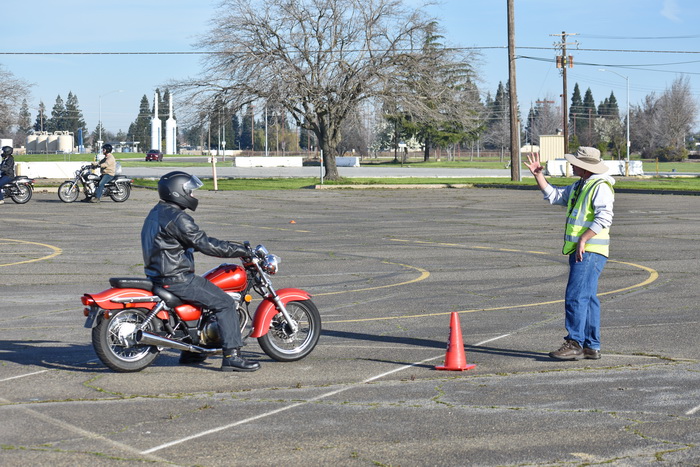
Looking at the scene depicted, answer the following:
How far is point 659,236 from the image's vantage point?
68.5ft

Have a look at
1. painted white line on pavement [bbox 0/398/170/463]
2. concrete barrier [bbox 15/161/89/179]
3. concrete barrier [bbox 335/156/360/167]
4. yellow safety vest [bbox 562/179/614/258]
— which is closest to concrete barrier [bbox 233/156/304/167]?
concrete barrier [bbox 335/156/360/167]

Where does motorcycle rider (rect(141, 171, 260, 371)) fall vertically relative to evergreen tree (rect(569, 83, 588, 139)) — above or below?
below

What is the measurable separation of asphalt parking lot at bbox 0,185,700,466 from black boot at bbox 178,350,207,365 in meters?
0.10

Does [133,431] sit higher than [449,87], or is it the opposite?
[449,87]

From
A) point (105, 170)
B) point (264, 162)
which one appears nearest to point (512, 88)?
point (105, 170)

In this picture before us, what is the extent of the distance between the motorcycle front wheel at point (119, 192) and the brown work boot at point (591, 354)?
2576cm

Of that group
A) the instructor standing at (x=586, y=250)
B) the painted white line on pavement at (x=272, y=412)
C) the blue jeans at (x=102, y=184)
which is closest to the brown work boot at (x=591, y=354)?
the instructor standing at (x=586, y=250)

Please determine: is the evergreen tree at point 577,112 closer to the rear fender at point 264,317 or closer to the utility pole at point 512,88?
the utility pole at point 512,88

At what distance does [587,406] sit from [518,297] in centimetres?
554

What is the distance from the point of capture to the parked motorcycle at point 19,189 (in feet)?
101

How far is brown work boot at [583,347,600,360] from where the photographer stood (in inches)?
334

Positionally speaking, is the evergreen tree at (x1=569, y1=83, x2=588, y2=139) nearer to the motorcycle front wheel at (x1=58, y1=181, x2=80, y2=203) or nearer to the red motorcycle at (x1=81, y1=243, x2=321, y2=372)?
the motorcycle front wheel at (x1=58, y1=181, x2=80, y2=203)

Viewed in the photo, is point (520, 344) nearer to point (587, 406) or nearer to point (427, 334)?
point (427, 334)

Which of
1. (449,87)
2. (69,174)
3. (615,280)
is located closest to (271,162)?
(69,174)
